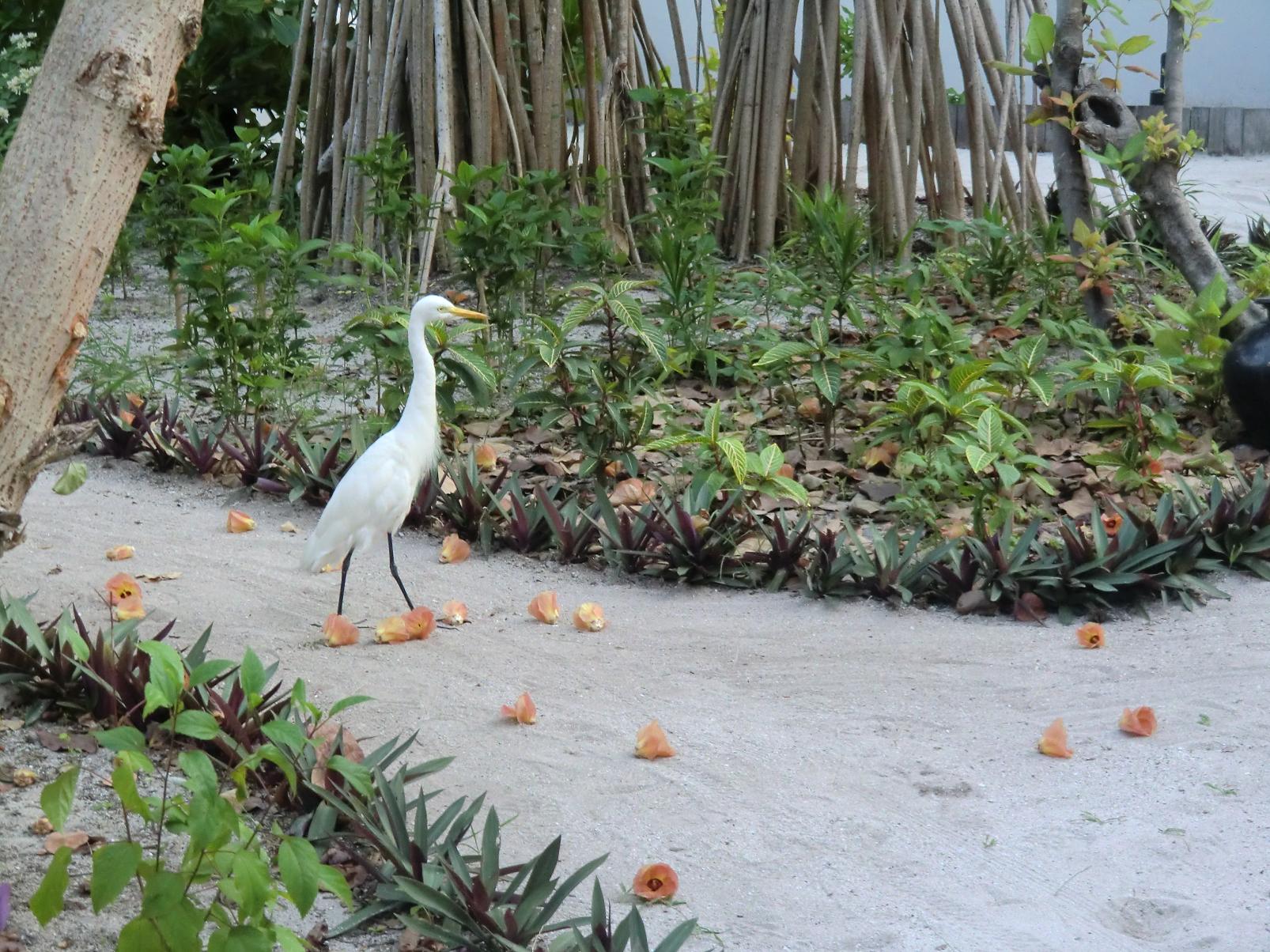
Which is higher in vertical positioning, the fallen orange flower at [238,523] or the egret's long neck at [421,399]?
the egret's long neck at [421,399]

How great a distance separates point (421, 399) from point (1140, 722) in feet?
5.00

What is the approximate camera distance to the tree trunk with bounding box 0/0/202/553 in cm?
167

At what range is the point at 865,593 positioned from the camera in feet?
9.41

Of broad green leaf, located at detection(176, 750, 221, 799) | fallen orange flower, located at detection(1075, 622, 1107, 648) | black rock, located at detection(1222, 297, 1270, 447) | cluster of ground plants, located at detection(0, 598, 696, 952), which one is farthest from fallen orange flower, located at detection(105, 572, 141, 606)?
black rock, located at detection(1222, 297, 1270, 447)

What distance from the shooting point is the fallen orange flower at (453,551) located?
10.2 ft

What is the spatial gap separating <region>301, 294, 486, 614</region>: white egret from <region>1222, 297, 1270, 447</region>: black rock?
6.68 feet

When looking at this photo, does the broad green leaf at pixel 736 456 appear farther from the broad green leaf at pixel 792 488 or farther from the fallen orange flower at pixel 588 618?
the fallen orange flower at pixel 588 618

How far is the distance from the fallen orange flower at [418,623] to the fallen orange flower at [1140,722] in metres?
1.32

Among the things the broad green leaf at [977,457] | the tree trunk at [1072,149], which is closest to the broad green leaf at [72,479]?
the broad green leaf at [977,457]

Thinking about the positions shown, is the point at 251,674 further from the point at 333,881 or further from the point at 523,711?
the point at 523,711

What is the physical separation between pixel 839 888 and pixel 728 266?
3455 millimetres

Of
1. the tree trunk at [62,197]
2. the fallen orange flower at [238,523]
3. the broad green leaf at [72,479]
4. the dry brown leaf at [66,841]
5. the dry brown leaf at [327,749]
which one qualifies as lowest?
the dry brown leaf at [66,841]

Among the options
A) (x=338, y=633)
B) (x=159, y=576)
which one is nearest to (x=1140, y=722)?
(x=338, y=633)

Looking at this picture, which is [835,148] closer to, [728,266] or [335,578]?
[728,266]
